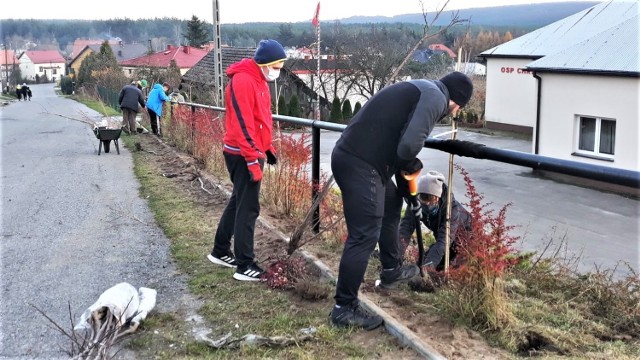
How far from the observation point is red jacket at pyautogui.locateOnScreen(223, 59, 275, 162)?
4168mm

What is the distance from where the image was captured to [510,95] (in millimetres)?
30906

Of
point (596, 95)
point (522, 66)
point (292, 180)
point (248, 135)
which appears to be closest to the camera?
point (248, 135)

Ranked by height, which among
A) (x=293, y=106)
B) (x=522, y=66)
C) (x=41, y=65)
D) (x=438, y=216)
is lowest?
(x=293, y=106)

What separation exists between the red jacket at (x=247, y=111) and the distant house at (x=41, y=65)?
6230 inches

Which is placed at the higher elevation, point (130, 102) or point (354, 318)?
point (130, 102)

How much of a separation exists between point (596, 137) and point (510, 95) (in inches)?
497

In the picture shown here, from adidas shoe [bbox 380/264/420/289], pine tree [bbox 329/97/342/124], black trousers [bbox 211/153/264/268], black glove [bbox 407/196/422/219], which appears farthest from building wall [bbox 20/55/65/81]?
black glove [bbox 407/196/422/219]

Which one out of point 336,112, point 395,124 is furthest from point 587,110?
point 336,112

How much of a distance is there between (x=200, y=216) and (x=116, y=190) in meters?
2.61

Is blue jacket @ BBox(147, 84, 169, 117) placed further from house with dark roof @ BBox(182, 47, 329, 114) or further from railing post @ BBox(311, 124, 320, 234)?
railing post @ BBox(311, 124, 320, 234)

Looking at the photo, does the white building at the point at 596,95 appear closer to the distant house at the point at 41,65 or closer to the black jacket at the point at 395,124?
the black jacket at the point at 395,124

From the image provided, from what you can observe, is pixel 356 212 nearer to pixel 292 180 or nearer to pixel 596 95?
pixel 292 180

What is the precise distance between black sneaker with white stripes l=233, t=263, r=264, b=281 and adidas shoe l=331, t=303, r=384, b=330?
0.97 meters

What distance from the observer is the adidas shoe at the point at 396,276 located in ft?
12.7
